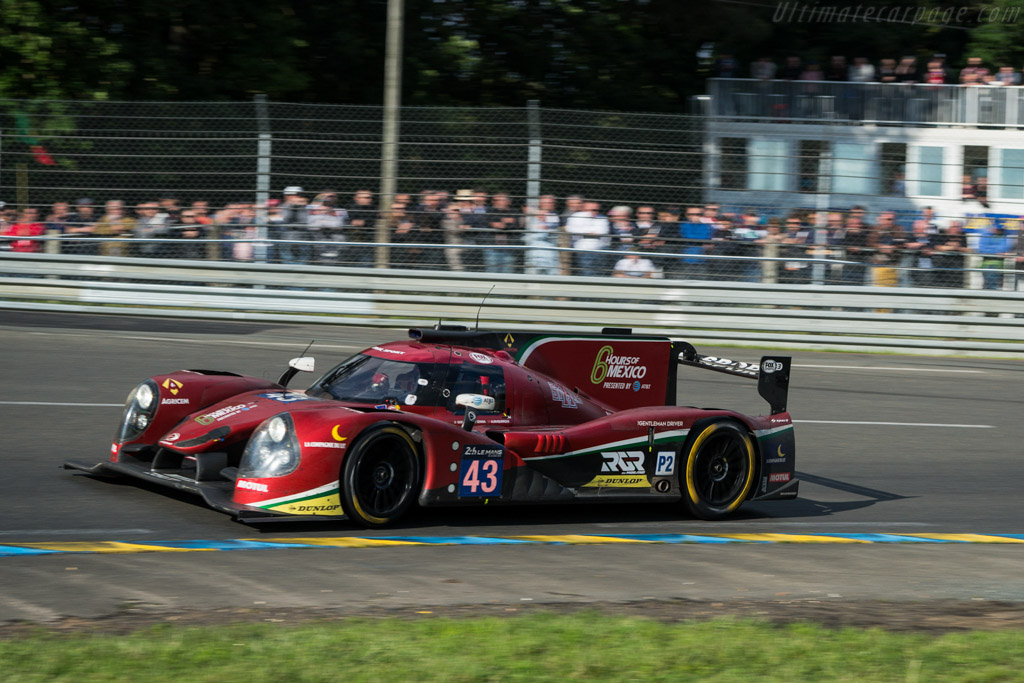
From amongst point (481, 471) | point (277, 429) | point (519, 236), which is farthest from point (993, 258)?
point (277, 429)

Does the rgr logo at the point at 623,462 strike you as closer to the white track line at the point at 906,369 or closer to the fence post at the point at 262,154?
the white track line at the point at 906,369

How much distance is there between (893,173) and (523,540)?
12.4 m

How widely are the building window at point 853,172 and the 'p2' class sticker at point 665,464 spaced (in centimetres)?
1013

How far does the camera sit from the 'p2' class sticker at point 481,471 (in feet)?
23.8

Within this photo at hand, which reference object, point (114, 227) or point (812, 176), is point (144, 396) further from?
point (812, 176)

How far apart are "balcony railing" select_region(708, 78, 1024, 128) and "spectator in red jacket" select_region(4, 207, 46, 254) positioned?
433 inches

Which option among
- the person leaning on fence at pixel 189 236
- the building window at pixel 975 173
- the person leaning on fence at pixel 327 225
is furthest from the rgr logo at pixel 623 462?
the building window at pixel 975 173

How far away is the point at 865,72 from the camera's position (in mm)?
22672

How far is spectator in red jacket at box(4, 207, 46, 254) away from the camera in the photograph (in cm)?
1641

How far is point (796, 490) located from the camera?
331 inches

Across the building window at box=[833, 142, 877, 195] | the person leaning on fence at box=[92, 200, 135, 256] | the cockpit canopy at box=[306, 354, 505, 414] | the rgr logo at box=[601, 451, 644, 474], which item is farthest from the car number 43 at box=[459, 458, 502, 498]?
the building window at box=[833, 142, 877, 195]

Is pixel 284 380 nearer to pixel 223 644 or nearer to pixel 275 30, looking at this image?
pixel 223 644

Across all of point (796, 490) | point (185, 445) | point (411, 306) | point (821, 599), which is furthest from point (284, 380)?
point (411, 306)

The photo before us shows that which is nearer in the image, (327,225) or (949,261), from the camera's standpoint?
(327,225)
